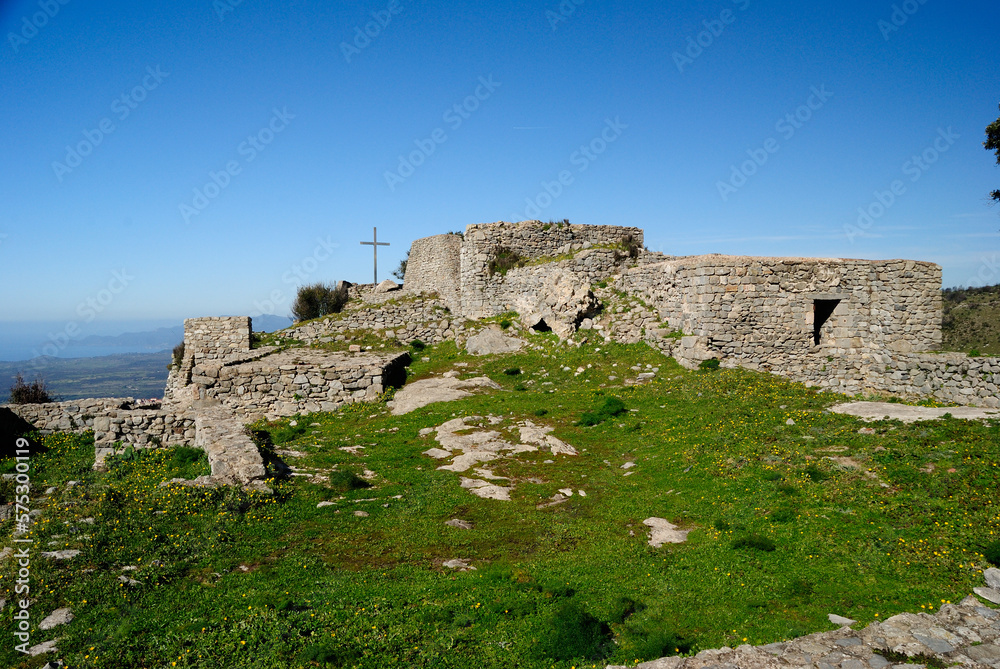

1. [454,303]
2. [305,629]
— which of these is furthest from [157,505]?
[454,303]

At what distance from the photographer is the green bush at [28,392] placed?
27.1 meters

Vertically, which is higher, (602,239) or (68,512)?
(602,239)

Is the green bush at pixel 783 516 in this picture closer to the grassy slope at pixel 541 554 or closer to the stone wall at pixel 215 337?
the grassy slope at pixel 541 554

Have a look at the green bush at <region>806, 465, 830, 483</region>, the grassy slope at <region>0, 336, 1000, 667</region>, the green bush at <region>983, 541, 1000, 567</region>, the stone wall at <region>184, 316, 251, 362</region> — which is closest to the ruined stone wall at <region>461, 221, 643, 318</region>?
the stone wall at <region>184, 316, 251, 362</region>

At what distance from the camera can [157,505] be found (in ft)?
33.3

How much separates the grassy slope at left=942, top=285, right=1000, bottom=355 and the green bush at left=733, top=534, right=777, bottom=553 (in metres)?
31.8

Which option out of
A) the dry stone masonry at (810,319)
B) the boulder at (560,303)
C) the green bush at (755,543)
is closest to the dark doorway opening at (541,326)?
the boulder at (560,303)

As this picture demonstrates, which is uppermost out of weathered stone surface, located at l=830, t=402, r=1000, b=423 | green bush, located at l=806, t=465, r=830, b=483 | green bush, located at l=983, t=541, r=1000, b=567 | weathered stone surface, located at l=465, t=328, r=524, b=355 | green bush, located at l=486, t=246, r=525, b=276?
green bush, located at l=486, t=246, r=525, b=276

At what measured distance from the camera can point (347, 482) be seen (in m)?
12.5

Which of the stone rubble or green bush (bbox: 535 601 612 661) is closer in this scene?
the stone rubble

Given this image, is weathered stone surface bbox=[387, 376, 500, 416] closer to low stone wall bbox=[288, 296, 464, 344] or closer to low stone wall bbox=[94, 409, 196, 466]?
low stone wall bbox=[94, 409, 196, 466]

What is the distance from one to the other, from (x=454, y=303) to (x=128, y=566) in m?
27.2

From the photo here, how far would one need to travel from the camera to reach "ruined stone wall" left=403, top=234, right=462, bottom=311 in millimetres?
35628

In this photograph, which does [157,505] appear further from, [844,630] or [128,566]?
[844,630]
